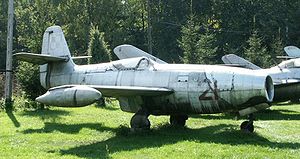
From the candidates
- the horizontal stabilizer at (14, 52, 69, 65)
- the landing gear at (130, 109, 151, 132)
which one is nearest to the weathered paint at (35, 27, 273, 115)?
the landing gear at (130, 109, 151, 132)

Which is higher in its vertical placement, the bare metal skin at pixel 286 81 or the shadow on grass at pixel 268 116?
the bare metal skin at pixel 286 81

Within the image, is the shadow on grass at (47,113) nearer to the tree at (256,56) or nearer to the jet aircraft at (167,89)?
the jet aircraft at (167,89)

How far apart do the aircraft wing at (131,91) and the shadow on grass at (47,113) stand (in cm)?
519

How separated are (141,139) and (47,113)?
7949 millimetres

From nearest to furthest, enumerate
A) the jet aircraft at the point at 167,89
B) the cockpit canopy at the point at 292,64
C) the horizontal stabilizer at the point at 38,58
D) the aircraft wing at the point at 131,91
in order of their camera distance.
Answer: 1. the jet aircraft at the point at 167,89
2. the aircraft wing at the point at 131,91
3. the horizontal stabilizer at the point at 38,58
4. the cockpit canopy at the point at 292,64

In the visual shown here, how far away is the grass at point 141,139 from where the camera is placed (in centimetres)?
973

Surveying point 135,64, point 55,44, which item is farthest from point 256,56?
point 135,64

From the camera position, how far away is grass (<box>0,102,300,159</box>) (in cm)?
973

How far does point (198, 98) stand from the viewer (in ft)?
40.1

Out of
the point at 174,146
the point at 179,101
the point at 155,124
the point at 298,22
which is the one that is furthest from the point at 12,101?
the point at 298,22

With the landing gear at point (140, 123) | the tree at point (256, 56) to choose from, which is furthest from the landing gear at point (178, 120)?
the tree at point (256, 56)

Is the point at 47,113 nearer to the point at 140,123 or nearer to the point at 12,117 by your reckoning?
the point at 12,117

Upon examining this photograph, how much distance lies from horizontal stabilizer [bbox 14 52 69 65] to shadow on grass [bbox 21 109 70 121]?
7.76 ft

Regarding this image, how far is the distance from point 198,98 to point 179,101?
2.05 ft
